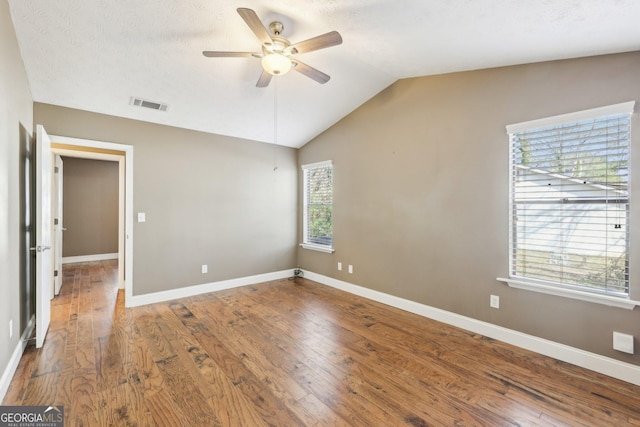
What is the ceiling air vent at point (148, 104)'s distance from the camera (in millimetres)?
3400

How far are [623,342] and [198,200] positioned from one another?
16.1ft

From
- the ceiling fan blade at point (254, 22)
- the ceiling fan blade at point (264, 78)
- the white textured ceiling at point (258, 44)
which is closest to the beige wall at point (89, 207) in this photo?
the white textured ceiling at point (258, 44)

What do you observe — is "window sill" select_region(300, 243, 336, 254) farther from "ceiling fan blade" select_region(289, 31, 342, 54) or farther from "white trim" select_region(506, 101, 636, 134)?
"ceiling fan blade" select_region(289, 31, 342, 54)

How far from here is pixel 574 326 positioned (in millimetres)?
2447

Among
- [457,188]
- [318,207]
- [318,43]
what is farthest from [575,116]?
[318,207]

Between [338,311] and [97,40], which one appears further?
[338,311]

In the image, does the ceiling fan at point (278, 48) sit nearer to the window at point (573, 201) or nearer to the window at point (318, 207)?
the window at point (573, 201)

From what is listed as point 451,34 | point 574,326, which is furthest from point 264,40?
point 574,326

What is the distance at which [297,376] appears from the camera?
2264 mm

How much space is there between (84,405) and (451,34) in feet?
12.9

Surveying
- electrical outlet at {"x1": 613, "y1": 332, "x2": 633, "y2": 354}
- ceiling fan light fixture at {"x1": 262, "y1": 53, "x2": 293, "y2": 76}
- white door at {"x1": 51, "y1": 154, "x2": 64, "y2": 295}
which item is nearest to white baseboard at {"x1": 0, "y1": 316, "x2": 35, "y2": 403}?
white door at {"x1": 51, "y1": 154, "x2": 64, "y2": 295}

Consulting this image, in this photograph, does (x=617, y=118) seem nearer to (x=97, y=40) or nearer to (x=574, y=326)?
(x=574, y=326)

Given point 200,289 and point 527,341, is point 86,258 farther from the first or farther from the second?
point 527,341

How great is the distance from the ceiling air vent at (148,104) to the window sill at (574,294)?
441 cm
